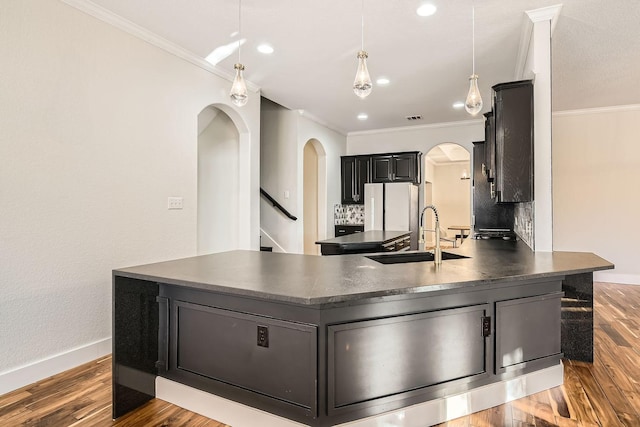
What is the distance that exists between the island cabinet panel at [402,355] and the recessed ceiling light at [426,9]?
7.46 feet

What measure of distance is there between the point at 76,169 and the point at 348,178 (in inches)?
211

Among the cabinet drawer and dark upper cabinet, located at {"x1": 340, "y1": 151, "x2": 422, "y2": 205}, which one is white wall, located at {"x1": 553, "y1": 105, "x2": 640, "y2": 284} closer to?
dark upper cabinet, located at {"x1": 340, "y1": 151, "x2": 422, "y2": 205}

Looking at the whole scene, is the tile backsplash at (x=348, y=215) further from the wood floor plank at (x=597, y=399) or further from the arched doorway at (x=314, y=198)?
the wood floor plank at (x=597, y=399)

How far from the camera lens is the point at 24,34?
241cm

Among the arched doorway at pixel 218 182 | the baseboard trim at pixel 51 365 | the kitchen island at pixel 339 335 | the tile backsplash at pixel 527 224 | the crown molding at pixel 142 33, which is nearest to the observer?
the kitchen island at pixel 339 335

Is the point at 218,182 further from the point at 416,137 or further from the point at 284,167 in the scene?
the point at 416,137

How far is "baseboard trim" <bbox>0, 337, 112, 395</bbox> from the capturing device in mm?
2303

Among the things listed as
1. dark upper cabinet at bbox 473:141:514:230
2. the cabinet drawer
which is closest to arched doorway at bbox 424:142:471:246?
dark upper cabinet at bbox 473:141:514:230

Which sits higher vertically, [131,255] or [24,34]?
[24,34]

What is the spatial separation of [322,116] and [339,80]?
1804mm

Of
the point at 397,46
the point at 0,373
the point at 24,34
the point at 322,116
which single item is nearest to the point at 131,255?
the point at 0,373

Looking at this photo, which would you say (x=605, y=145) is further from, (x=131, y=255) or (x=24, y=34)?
(x=24, y=34)

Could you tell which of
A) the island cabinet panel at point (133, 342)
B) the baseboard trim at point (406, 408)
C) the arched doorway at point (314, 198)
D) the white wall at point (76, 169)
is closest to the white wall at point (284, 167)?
the arched doorway at point (314, 198)

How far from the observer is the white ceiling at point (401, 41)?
2.86 metres
